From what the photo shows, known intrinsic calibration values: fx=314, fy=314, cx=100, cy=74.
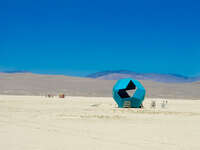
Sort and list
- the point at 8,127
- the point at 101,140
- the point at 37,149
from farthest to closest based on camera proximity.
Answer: the point at 8,127
the point at 101,140
the point at 37,149

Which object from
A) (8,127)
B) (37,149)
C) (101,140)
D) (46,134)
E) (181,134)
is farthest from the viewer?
(8,127)

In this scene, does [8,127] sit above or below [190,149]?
above

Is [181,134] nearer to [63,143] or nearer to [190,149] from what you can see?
[190,149]

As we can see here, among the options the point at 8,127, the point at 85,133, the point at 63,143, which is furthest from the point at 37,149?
the point at 8,127

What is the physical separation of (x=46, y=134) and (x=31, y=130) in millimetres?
1010

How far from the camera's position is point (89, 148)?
7.45 m

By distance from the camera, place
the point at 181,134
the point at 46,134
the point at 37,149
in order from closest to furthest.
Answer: the point at 37,149 < the point at 46,134 < the point at 181,134

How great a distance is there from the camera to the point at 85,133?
32.2 ft

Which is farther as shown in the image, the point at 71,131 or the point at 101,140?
the point at 71,131

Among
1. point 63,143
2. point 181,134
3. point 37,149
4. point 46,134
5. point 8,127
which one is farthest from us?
point 8,127

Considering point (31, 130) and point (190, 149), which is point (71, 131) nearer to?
point (31, 130)

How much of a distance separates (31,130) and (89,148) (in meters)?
3.33

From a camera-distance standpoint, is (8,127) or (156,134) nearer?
(156,134)

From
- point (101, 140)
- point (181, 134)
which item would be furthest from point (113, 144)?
point (181, 134)
